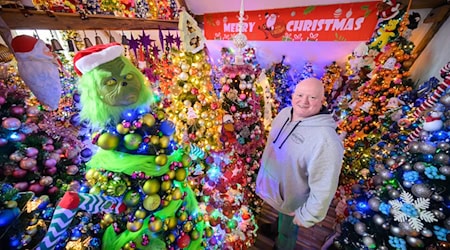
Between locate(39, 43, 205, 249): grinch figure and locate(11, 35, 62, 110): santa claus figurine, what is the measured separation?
0.60 meters

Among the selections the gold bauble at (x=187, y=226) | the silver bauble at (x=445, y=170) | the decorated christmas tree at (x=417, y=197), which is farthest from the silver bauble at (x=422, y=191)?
the gold bauble at (x=187, y=226)

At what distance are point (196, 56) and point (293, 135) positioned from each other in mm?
1001

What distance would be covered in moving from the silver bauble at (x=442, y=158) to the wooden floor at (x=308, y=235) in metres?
1.18

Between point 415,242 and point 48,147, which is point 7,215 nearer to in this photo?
point 48,147

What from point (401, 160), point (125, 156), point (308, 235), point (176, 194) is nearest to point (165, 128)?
point (125, 156)

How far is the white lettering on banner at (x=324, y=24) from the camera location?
1962 mm

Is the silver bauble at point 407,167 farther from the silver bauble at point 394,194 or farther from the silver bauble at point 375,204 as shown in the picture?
the silver bauble at point 375,204

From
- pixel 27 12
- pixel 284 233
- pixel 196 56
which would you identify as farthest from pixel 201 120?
pixel 27 12

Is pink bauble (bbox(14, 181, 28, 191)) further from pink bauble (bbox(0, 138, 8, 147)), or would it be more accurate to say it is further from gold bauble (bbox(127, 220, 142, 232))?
gold bauble (bbox(127, 220, 142, 232))

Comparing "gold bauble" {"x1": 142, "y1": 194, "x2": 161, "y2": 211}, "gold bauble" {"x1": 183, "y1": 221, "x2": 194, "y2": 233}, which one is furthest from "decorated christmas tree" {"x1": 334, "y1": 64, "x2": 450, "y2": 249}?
"gold bauble" {"x1": 142, "y1": 194, "x2": 161, "y2": 211}

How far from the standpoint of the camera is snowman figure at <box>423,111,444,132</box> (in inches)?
40.7

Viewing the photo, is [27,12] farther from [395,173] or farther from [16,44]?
[395,173]

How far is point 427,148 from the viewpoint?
40.7 inches

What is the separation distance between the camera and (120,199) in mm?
816
